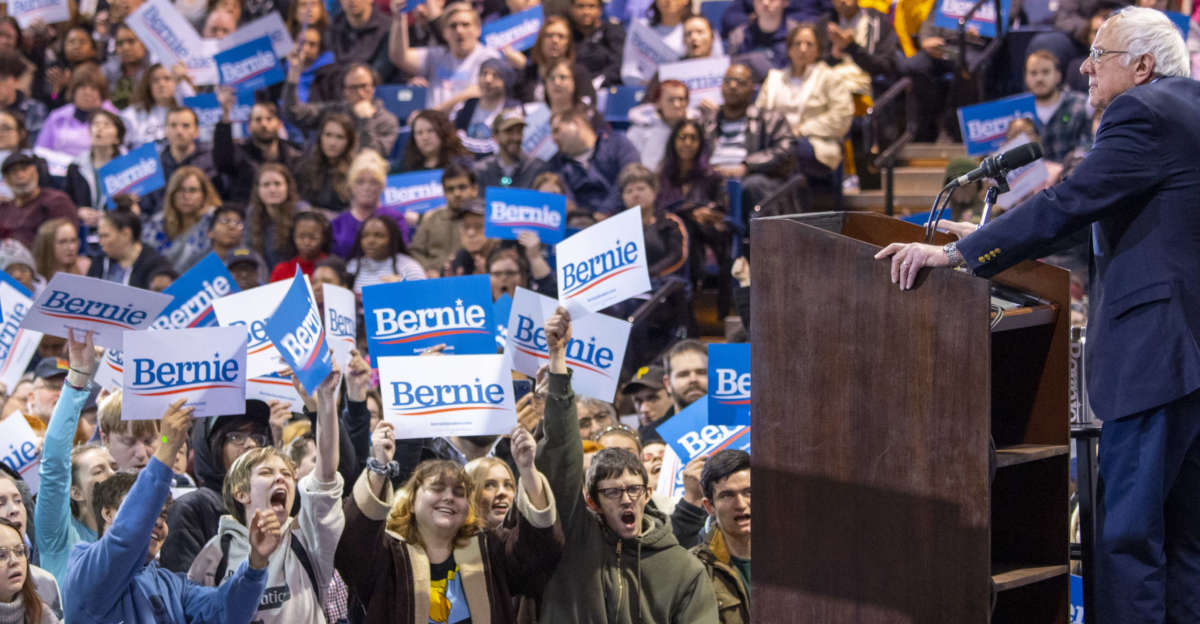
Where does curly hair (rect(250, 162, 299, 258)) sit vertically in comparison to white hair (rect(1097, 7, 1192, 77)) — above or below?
below

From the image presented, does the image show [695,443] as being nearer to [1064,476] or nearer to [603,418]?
[603,418]

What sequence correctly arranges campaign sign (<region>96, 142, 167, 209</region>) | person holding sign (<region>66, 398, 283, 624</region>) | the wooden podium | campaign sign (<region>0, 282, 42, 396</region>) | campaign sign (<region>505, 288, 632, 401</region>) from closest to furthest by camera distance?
1. the wooden podium
2. person holding sign (<region>66, 398, 283, 624</region>)
3. campaign sign (<region>505, 288, 632, 401</region>)
4. campaign sign (<region>0, 282, 42, 396</region>)
5. campaign sign (<region>96, 142, 167, 209</region>)

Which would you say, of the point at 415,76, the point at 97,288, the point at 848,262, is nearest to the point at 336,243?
the point at 415,76

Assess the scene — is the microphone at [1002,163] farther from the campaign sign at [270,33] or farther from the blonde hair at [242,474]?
the campaign sign at [270,33]

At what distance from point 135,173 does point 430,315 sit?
514cm

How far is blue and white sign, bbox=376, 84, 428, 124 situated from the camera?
35.2 feet

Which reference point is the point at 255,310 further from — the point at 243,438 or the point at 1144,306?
the point at 1144,306

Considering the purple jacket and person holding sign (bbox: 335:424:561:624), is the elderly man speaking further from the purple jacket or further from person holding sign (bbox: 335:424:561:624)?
the purple jacket

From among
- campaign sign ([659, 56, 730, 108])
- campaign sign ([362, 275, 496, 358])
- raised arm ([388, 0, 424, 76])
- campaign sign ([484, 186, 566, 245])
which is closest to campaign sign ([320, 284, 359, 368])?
campaign sign ([362, 275, 496, 358])

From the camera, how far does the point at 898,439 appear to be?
2.84 metres

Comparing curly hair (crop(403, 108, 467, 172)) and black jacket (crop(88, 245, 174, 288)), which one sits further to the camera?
curly hair (crop(403, 108, 467, 172))

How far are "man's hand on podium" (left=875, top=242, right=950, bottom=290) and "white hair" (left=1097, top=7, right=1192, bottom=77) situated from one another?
615mm

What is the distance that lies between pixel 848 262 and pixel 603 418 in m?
3.18

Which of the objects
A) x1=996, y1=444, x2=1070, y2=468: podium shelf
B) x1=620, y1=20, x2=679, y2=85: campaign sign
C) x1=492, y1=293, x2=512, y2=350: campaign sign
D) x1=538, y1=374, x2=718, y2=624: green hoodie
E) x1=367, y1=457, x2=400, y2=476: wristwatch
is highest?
x1=620, y1=20, x2=679, y2=85: campaign sign
